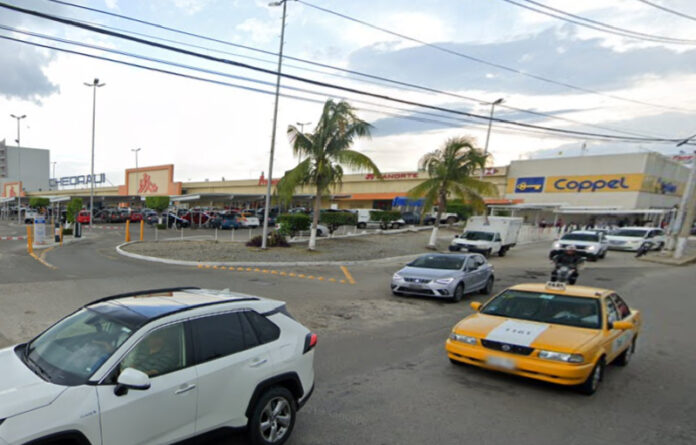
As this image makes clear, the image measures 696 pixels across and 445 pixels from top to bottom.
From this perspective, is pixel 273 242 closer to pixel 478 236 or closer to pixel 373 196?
pixel 478 236

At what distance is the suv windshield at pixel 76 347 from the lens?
308cm

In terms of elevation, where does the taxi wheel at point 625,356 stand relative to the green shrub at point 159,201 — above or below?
above

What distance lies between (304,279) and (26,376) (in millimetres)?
11323

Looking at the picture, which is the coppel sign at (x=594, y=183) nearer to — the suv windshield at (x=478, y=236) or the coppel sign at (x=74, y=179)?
the suv windshield at (x=478, y=236)

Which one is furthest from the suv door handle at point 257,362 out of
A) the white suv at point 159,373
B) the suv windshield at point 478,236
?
the suv windshield at point 478,236

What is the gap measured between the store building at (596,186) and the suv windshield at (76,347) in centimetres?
3960

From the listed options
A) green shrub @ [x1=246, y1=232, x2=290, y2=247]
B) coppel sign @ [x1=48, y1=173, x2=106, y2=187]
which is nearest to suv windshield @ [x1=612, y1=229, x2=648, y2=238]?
green shrub @ [x1=246, y1=232, x2=290, y2=247]

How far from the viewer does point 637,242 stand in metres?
25.9

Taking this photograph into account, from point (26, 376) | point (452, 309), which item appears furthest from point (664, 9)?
point (26, 376)

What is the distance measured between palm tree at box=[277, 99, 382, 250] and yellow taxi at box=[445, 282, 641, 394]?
14.1m

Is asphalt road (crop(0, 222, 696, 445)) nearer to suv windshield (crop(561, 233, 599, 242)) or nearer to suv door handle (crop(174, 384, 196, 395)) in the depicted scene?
suv door handle (crop(174, 384, 196, 395))

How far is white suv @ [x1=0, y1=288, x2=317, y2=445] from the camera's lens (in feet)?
9.04

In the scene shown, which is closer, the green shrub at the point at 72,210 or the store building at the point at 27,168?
the green shrub at the point at 72,210

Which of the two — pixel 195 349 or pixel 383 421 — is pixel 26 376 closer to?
pixel 195 349
